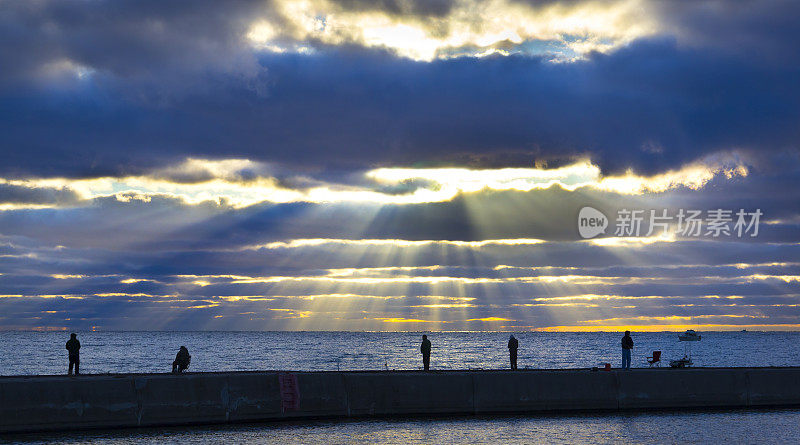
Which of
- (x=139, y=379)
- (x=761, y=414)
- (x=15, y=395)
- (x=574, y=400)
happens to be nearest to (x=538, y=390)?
(x=574, y=400)

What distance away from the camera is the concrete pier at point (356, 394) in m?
28.7

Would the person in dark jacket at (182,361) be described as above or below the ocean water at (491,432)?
above

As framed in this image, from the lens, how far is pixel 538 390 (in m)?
34.3

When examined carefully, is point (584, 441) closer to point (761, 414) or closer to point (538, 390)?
point (538, 390)

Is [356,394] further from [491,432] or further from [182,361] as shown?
[182,361]

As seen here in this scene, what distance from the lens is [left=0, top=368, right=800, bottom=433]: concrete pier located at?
94.1 ft

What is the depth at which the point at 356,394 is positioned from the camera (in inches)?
1280

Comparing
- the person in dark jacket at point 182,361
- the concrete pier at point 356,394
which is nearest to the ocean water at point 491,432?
the concrete pier at point 356,394

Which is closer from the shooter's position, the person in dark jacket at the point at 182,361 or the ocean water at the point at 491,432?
the ocean water at the point at 491,432

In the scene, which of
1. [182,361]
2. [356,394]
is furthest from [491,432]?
[182,361]

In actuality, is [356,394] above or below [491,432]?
above

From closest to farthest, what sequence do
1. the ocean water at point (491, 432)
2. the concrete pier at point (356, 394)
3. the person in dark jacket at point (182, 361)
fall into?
1. the ocean water at point (491, 432)
2. the concrete pier at point (356, 394)
3. the person in dark jacket at point (182, 361)

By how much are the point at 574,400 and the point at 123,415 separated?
1776 centimetres

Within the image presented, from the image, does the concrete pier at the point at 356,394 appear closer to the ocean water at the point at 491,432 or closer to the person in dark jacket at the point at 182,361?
the ocean water at the point at 491,432
